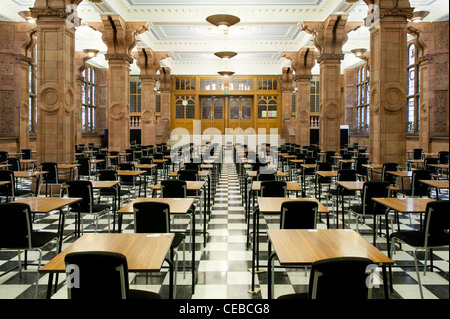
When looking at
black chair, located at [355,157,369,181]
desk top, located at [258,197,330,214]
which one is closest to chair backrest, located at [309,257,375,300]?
desk top, located at [258,197,330,214]

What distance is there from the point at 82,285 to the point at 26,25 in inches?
625

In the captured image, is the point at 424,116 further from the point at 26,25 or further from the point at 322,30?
the point at 26,25

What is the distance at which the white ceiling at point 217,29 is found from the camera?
1320 cm

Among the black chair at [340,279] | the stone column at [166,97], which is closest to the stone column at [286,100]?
the stone column at [166,97]

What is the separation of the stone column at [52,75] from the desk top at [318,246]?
27.1ft

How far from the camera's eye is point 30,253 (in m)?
4.85

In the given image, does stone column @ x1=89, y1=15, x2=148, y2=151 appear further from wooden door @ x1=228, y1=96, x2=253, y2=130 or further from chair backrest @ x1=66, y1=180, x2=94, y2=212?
wooden door @ x1=228, y1=96, x2=253, y2=130

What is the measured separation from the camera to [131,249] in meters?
2.57

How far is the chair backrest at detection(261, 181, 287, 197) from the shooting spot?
503cm

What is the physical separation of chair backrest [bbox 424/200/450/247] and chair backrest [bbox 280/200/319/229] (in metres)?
1.14

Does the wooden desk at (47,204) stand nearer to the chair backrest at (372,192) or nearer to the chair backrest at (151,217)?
the chair backrest at (151,217)

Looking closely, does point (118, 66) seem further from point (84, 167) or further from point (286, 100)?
point (286, 100)

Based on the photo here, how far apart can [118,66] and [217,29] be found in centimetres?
507

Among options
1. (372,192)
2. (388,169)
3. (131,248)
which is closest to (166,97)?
(388,169)
